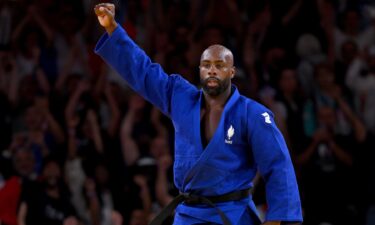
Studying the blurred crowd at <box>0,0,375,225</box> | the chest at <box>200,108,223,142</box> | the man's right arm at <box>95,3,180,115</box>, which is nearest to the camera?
the chest at <box>200,108,223,142</box>

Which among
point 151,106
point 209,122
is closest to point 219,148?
point 209,122

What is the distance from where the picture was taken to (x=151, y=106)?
9.08 metres

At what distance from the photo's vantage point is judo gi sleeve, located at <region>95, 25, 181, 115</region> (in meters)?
4.98

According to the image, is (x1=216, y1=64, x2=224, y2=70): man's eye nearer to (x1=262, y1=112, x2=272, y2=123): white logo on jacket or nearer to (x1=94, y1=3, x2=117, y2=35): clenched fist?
(x1=262, y1=112, x2=272, y2=123): white logo on jacket

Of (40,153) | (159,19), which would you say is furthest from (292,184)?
(159,19)

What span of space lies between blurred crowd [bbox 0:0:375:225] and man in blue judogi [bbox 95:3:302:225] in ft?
10.6

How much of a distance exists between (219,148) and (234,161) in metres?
0.11

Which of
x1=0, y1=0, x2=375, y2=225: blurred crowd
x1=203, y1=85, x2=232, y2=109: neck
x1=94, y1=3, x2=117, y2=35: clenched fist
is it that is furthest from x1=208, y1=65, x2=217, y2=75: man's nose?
x1=0, y1=0, x2=375, y2=225: blurred crowd

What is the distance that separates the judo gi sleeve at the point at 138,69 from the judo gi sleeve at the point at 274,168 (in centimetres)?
53

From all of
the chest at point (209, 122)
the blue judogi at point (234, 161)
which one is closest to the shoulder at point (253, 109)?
the blue judogi at point (234, 161)

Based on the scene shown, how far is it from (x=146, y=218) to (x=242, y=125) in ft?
11.4

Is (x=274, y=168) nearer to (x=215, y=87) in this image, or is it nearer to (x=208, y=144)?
(x=208, y=144)

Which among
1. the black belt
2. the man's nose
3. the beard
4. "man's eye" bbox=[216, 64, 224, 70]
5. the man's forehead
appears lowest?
the black belt

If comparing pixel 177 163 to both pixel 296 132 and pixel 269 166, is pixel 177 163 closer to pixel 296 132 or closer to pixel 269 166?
pixel 269 166
